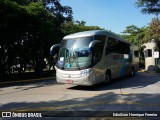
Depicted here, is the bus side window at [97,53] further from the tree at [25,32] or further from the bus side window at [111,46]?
the tree at [25,32]

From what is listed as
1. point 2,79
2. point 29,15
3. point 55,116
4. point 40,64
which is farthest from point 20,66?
point 55,116

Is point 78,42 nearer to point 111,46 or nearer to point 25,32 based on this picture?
point 111,46

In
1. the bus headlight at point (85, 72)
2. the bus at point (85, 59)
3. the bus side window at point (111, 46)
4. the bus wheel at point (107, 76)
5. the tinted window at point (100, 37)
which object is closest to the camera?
the bus headlight at point (85, 72)

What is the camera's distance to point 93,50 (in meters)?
15.3

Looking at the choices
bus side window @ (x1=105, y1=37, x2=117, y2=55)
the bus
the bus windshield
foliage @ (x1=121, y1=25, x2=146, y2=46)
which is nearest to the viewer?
the bus

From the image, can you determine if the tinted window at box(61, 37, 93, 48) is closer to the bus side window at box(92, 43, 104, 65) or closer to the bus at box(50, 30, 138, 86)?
the bus at box(50, 30, 138, 86)

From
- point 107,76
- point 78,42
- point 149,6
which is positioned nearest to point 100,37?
point 78,42

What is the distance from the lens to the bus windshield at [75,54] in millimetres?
15035

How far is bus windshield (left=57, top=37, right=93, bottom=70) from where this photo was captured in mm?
15035

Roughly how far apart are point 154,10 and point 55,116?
1905 cm

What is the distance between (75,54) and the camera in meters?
15.3

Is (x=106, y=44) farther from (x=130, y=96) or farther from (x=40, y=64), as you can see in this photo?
(x=40, y=64)

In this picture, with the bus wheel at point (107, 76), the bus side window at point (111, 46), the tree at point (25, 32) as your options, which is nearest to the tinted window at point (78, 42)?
the bus side window at point (111, 46)

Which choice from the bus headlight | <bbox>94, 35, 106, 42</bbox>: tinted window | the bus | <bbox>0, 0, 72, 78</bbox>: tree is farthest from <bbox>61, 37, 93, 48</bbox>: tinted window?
<bbox>0, 0, 72, 78</bbox>: tree
